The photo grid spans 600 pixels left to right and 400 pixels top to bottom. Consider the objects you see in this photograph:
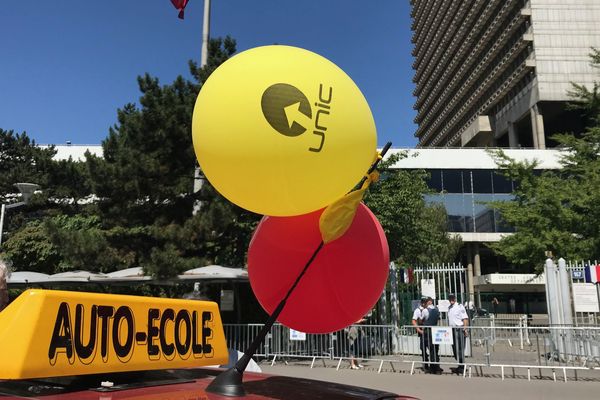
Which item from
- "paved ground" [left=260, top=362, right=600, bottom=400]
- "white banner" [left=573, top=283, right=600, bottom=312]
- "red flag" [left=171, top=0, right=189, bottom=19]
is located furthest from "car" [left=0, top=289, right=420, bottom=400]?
"red flag" [left=171, top=0, right=189, bottom=19]

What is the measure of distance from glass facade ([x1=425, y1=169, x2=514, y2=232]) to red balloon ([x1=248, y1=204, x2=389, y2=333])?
4262cm

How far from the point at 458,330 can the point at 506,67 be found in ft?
170

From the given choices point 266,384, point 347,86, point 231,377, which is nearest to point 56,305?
point 231,377

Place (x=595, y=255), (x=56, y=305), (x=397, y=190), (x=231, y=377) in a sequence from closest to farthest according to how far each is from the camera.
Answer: (x=56, y=305) → (x=231, y=377) → (x=595, y=255) → (x=397, y=190)

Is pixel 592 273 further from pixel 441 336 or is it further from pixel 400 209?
pixel 400 209

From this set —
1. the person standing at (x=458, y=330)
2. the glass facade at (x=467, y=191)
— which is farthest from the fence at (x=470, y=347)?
the glass facade at (x=467, y=191)

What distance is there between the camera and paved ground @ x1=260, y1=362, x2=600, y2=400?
9578mm

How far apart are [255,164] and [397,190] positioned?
20232 mm

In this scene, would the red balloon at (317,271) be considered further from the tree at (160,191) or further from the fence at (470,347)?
the tree at (160,191)

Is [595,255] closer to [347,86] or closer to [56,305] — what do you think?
[347,86]

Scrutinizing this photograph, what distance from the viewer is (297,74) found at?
2824 millimetres

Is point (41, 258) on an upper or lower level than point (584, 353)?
upper

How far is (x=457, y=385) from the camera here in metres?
10.7

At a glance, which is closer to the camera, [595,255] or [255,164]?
[255,164]
